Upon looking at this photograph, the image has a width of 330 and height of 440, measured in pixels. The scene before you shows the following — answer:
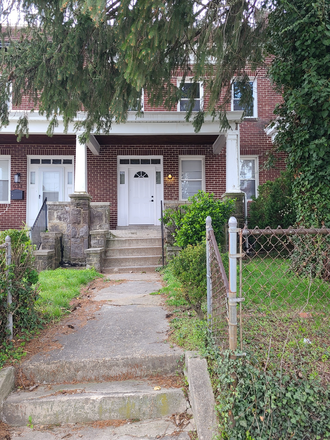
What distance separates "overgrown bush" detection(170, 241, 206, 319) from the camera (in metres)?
3.74

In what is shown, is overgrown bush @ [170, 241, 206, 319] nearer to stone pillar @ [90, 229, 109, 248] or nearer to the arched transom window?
stone pillar @ [90, 229, 109, 248]

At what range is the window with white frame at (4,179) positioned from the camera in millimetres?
11703

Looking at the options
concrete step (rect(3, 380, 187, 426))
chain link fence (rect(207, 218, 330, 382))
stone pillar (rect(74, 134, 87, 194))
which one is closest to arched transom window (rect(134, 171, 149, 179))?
stone pillar (rect(74, 134, 87, 194))

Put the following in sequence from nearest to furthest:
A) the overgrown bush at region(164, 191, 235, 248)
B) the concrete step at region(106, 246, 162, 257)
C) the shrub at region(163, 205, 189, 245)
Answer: the overgrown bush at region(164, 191, 235, 248) → the shrub at region(163, 205, 189, 245) → the concrete step at region(106, 246, 162, 257)

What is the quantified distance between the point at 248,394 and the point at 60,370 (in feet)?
5.72

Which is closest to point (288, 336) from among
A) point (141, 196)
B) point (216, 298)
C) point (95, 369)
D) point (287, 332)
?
point (287, 332)

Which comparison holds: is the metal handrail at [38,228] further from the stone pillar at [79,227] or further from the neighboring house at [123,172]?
the neighboring house at [123,172]

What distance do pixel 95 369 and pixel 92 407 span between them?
42 cm

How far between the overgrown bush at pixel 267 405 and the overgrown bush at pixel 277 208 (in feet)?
22.5

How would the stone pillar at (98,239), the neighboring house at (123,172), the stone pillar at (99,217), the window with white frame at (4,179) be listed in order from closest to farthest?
the stone pillar at (98,239) → the stone pillar at (99,217) → the neighboring house at (123,172) → the window with white frame at (4,179)

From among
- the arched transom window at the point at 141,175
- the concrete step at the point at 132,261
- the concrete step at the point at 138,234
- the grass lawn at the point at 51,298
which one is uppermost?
the arched transom window at the point at 141,175

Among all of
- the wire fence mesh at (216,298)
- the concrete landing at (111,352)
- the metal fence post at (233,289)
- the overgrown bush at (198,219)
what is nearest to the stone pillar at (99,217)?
the overgrown bush at (198,219)

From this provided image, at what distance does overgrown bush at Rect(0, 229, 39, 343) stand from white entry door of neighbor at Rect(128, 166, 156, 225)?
776 cm

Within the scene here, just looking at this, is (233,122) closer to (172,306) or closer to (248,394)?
(172,306)
